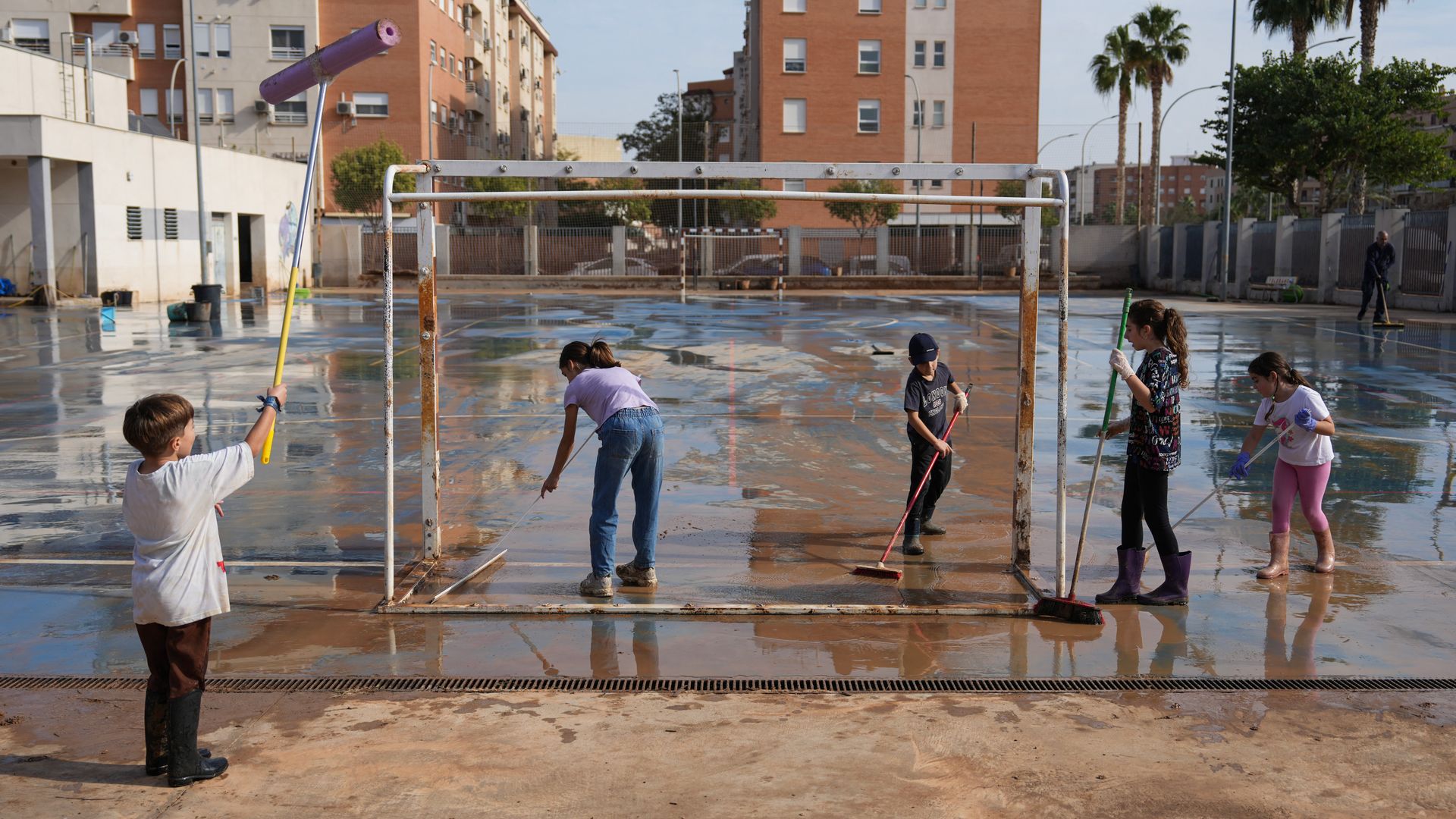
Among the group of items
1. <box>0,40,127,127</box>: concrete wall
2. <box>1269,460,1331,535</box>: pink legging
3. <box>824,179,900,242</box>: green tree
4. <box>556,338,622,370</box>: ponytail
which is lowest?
<box>1269,460,1331,535</box>: pink legging

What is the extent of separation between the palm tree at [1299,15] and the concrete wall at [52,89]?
3991cm

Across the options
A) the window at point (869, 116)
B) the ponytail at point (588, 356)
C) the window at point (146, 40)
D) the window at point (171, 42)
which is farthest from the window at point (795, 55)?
the ponytail at point (588, 356)

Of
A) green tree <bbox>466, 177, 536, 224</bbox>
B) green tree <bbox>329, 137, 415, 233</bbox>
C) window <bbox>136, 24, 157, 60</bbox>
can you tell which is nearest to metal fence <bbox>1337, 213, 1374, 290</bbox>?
green tree <bbox>466, 177, 536, 224</bbox>

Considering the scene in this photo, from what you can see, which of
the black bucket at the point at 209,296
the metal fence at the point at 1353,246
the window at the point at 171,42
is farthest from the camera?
the window at the point at 171,42

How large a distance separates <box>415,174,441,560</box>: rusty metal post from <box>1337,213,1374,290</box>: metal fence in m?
34.1

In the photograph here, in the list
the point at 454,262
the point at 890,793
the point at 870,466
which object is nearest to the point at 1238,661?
the point at 890,793

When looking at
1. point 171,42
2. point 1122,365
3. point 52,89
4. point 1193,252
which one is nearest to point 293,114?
point 171,42

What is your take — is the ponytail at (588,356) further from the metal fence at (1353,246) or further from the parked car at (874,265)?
the parked car at (874,265)

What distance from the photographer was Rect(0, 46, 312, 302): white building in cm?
3328

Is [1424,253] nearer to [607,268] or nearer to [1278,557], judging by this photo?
[1278,557]

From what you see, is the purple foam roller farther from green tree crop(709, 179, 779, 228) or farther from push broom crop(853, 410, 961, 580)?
green tree crop(709, 179, 779, 228)

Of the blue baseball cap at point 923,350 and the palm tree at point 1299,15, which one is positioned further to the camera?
the palm tree at point 1299,15

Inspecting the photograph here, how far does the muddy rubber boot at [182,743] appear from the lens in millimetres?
4566

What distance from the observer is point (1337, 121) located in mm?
43312
